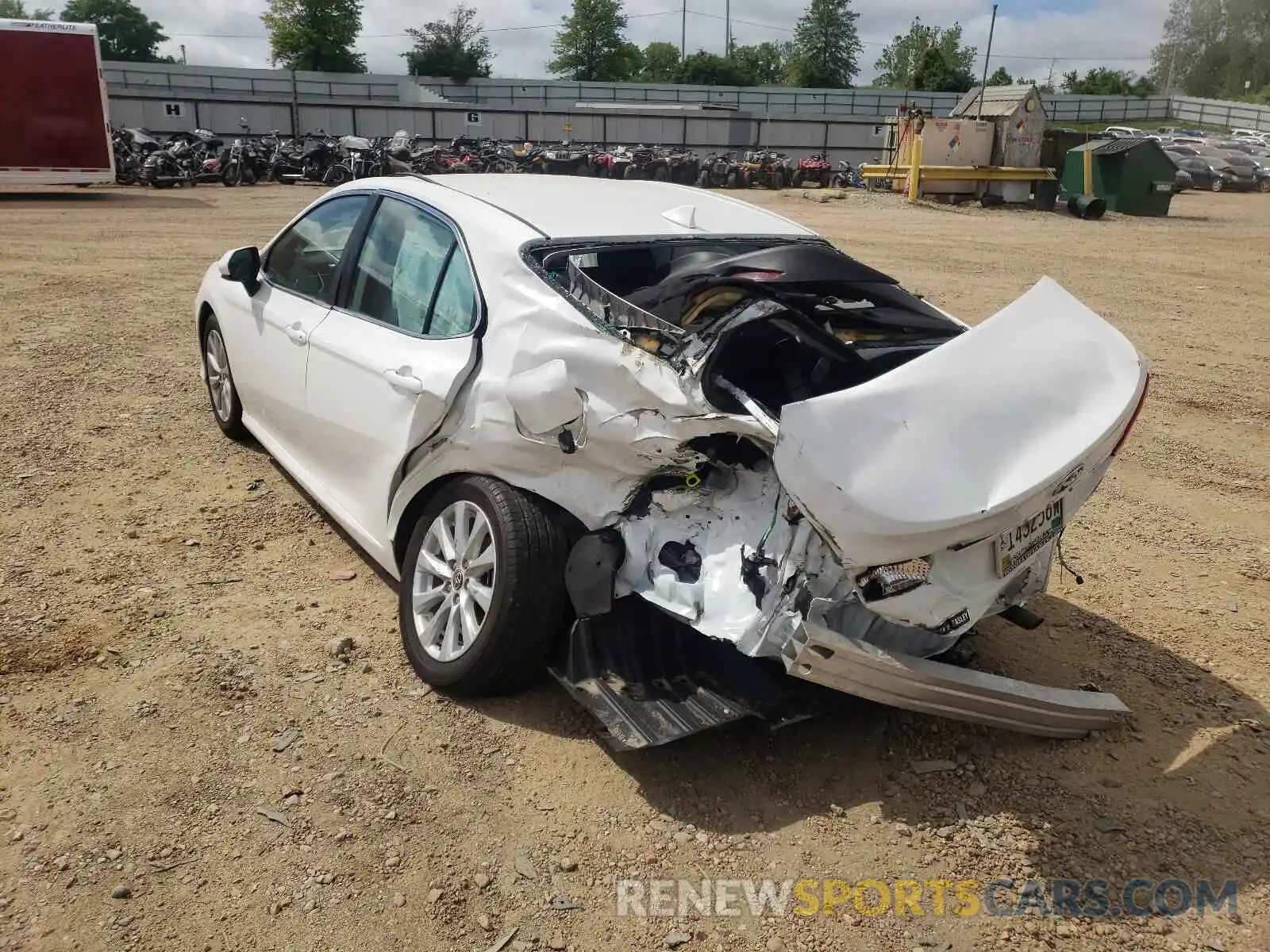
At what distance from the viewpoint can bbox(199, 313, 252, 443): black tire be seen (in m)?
5.48

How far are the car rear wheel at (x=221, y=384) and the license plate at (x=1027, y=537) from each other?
162 inches

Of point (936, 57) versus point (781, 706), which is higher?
point (936, 57)

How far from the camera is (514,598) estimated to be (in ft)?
10.3

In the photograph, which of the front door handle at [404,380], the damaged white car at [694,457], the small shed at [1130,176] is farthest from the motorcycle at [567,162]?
the front door handle at [404,380]

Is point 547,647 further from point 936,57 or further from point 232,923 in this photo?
point 936,57

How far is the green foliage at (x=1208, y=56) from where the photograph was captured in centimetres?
6619

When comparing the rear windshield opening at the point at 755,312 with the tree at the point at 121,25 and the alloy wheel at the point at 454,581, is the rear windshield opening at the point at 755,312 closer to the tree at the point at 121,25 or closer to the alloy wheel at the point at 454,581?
the alloy wheel at the point at 454,581

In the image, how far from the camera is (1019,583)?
297 cm

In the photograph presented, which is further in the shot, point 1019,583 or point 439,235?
point 439,235

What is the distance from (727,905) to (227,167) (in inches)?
1017

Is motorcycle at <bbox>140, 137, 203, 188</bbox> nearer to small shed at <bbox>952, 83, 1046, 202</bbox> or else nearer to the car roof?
small shed at <bbox>952, 83, 1046, 202</bbox>

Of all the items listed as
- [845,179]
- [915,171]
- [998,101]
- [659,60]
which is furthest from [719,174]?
[659,60]

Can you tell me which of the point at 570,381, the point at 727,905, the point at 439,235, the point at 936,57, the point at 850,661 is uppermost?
the point at 936,57

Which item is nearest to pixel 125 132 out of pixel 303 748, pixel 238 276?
pixel 238 276
